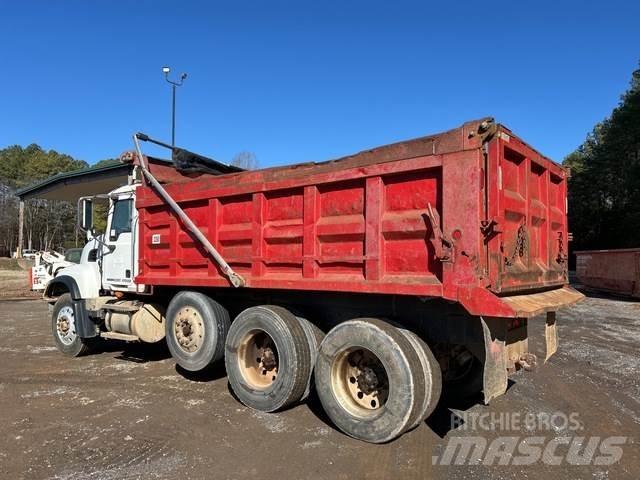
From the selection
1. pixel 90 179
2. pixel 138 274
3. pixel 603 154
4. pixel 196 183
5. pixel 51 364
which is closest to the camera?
pixel 196 183

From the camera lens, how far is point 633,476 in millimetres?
3883

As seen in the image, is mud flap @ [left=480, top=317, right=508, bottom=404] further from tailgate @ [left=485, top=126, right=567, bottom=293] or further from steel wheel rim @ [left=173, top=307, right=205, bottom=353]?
steel wheel rim @ [left=173, top=307, right=205, bottom=353]

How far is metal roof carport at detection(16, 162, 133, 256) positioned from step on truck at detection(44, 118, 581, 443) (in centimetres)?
245

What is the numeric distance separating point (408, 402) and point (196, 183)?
3.73m

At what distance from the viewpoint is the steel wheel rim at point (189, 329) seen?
6.33m

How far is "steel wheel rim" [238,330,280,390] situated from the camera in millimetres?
5617

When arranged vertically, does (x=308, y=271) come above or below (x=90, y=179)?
below

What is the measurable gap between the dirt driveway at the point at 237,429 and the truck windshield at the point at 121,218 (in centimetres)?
202

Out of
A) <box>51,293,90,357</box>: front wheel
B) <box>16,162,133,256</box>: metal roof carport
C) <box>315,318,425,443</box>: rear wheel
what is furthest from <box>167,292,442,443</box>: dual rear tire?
<box>16,162,133,256</box>: metal roof carport

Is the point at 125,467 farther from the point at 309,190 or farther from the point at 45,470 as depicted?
the point at 309,190

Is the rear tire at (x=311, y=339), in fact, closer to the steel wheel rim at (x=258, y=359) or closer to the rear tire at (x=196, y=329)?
the steel wheel rim at (x=258, y=359)

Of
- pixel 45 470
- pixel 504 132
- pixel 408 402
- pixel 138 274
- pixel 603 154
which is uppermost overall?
pixel 603 154

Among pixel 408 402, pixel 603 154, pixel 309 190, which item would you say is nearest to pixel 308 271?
pixel 309 190

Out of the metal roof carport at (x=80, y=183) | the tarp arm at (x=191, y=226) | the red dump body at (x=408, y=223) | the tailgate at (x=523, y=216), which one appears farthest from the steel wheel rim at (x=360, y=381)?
the metal roof carport at (x=80, y=183)
